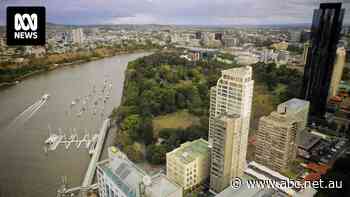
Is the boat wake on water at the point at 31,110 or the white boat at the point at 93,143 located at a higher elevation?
the boat wake on water at the point at 31,110

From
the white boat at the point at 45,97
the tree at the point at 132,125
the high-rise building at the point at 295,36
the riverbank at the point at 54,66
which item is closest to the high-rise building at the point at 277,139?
the high-rise building at the point at 295,36

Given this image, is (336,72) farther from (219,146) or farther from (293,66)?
(219,146)

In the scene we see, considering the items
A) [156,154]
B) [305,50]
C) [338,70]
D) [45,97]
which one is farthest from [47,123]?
[338,70]

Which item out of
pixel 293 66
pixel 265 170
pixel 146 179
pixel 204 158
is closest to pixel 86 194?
pixel 146 179

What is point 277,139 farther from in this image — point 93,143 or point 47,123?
point 47,123

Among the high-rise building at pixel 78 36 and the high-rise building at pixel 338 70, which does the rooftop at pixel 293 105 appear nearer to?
the high-rise building at pixel 338 70


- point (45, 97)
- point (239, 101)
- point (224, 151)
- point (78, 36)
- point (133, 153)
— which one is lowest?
point (133, 153)

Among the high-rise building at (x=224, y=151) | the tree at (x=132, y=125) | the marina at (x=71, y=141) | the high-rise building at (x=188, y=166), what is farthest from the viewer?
the tree at (x=132, y=125)
